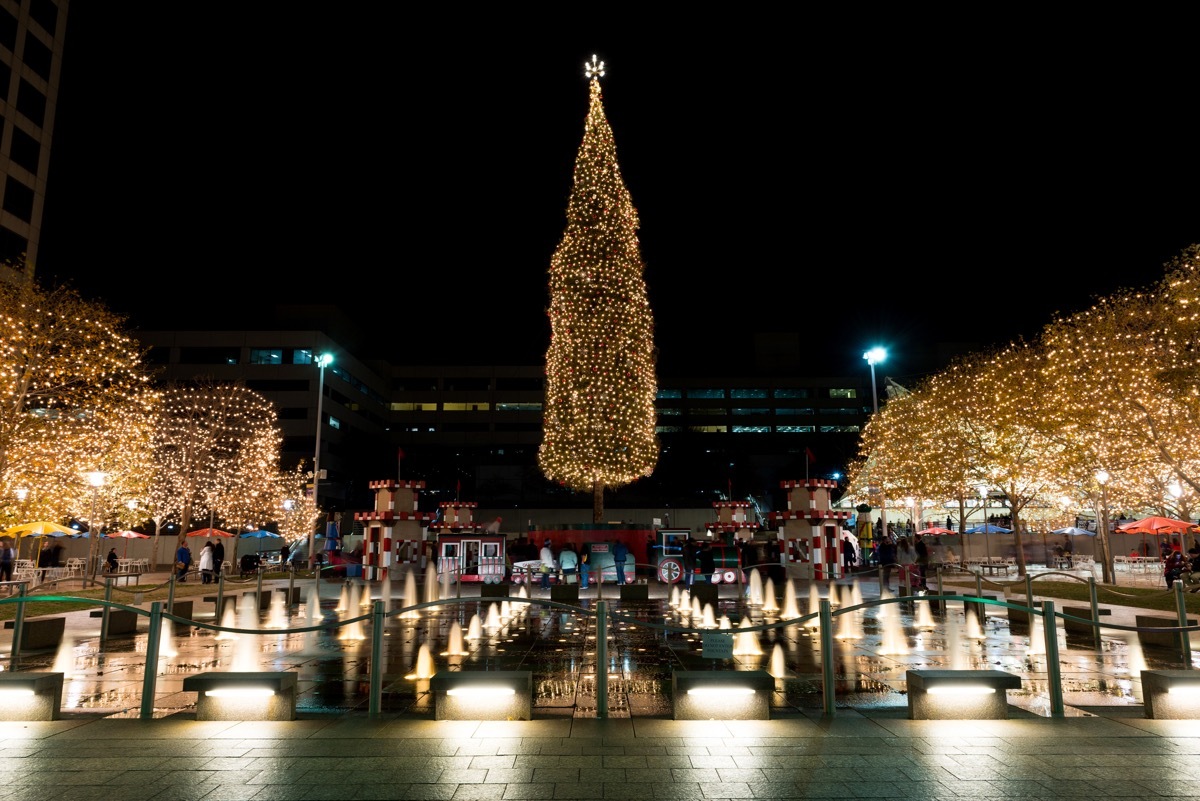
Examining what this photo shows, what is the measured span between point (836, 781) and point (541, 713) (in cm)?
326

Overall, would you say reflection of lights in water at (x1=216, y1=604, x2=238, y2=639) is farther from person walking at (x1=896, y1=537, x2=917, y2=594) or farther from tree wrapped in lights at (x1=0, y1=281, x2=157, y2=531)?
person walking at (x1=896, y1=537, x2=917, y2=594)

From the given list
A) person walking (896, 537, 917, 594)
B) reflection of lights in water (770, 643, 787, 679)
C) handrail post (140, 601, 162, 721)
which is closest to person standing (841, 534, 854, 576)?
person walking (896, 537, 917, 594)

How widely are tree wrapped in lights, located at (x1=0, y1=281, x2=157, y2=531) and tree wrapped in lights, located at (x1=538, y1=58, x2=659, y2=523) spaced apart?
16.9 m

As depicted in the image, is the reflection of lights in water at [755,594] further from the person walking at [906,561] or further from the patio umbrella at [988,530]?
the patio umbrella at [988,530]

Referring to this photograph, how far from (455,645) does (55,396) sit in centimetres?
2072

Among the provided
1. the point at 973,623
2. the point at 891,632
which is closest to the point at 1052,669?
the point at 891,632

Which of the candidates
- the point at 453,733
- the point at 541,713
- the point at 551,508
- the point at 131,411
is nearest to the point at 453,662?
the point at 541,713

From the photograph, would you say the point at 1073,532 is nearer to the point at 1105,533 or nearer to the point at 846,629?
the point at 1105,533

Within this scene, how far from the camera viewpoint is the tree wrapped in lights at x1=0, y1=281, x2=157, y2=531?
76.8 ft

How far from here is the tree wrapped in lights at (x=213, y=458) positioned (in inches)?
1538

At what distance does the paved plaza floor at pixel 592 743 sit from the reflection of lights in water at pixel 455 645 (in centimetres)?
69

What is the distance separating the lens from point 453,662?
440 inches

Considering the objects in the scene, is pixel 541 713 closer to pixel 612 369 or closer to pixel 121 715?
pixel 121 715

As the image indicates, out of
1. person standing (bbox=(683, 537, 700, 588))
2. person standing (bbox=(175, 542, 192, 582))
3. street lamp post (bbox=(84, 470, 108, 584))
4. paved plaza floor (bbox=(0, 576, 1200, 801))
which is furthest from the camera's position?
person standing (bbox=(175, 542, 192, 582))
